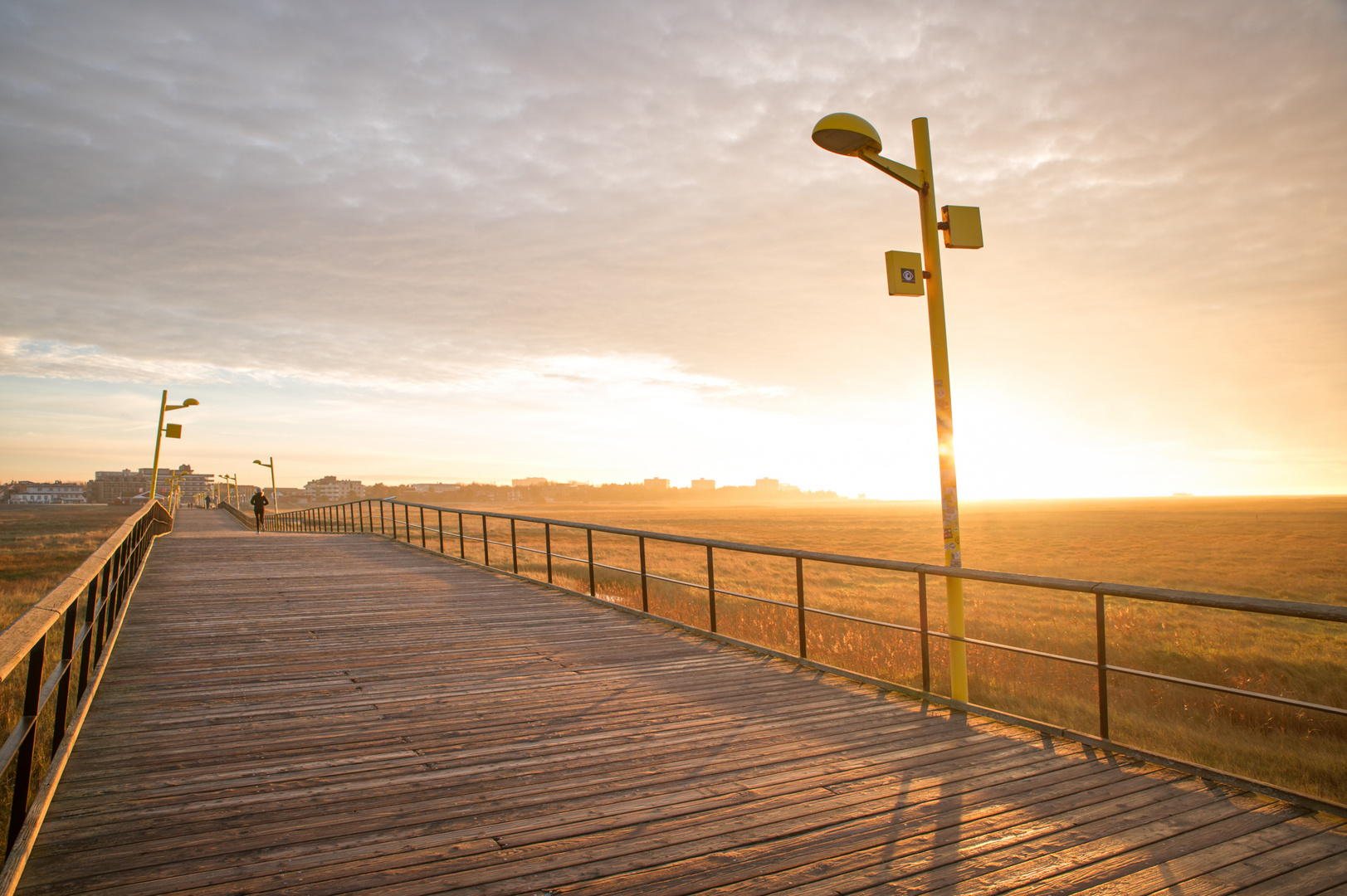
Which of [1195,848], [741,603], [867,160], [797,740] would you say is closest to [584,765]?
[797,740]

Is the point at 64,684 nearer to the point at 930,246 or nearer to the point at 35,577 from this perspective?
the point at 930,246

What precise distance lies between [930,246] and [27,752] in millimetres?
6246

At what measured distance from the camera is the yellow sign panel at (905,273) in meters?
6.02

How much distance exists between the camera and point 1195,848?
127 inches

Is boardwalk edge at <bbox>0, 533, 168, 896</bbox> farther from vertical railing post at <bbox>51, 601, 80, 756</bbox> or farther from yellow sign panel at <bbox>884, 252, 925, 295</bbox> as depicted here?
yellow sign panel at <bbox>884, 252, 925, 295</bbox>

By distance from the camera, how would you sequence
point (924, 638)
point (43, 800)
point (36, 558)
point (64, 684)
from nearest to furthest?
1. point (43, 800)
2. point (64, 684)
3. point (924, 638)
4. point (36, 558)

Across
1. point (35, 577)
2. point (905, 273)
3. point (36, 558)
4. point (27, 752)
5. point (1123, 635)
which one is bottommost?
point (1123, 635)

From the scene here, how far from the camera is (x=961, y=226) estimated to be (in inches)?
246

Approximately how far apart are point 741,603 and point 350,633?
48.6 ft

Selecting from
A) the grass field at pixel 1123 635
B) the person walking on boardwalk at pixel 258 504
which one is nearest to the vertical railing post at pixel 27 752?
the grass field at pixel 1123 635

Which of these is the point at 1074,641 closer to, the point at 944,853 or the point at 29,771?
the point at 944,853

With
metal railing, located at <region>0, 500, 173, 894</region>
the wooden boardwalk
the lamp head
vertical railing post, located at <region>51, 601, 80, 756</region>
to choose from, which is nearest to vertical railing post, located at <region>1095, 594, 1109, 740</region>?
the wooden boardwalk

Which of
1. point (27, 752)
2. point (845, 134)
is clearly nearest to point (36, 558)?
point (27, 752)

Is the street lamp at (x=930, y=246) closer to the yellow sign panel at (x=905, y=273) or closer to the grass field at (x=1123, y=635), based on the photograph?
the yellow sign panel at (x=905, y=273)
